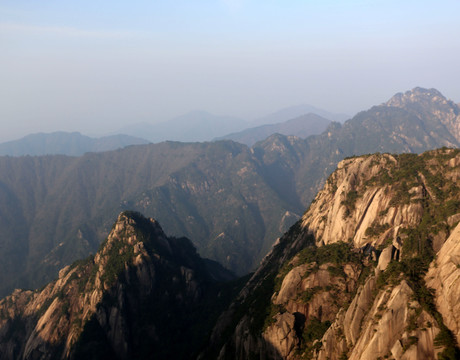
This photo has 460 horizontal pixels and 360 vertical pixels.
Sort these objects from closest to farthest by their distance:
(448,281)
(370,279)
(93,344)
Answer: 1. (448,281)
2. (370,279)
3. (93,344)

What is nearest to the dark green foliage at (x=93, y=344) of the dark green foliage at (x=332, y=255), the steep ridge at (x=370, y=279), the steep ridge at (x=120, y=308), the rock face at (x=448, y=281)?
the steep ridge at (x=120, y=308)

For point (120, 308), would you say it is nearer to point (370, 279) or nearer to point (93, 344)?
point (93, 344)

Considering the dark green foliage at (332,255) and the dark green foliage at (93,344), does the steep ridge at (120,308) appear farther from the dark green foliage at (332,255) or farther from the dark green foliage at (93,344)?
the dark green foliage at (332,255)

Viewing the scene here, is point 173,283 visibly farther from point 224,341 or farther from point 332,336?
point 332,336

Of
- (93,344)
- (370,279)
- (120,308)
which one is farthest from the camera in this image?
(120,308)

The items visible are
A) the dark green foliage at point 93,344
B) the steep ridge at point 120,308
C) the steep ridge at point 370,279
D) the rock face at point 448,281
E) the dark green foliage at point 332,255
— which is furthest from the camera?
the steep ridge at point 120,308

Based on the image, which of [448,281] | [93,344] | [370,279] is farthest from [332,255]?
[93,344]

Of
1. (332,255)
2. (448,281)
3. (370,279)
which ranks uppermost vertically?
(448,281)

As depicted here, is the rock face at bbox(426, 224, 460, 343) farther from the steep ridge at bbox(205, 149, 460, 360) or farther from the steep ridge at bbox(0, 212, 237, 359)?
the steep ridge at bbox(0, 212, 237, 359)
